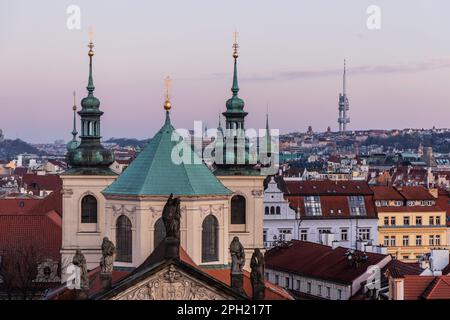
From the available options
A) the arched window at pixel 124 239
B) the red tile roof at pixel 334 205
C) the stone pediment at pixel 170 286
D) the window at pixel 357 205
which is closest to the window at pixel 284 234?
the red tile roof at pixel 334 205

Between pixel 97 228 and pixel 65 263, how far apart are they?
1.25 m

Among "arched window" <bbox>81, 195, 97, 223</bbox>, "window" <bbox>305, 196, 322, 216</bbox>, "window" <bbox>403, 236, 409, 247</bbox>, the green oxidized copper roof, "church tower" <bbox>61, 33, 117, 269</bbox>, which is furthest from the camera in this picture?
"window" <bbox>403, 236, 409, 247</bbox>

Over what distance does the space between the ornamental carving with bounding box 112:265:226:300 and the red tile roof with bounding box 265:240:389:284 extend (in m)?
13.3

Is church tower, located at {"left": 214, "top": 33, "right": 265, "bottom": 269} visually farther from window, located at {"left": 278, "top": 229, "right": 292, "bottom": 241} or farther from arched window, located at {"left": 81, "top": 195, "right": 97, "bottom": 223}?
window, located at {"left": 278, "top": 229, "right": 292, "bottom": 241}

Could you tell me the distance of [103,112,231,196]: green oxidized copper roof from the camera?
3106cm

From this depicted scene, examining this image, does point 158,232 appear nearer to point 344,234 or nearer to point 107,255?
point 107,255

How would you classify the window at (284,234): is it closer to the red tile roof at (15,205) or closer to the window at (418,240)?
the window at (418,240)

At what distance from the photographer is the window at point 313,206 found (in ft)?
193

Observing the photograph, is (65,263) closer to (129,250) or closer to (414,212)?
(129,250)

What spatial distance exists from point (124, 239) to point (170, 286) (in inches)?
358

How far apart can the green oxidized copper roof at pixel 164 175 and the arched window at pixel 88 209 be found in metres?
4.06

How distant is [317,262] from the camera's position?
39.4 meters

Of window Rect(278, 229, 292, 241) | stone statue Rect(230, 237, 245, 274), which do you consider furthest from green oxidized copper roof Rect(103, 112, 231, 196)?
window Rect(278, 229, 292, 241)
